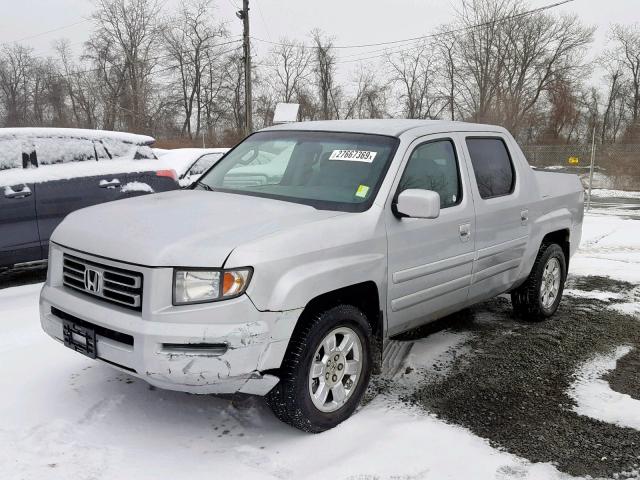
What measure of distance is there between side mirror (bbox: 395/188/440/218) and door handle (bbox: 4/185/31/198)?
4.58 meters

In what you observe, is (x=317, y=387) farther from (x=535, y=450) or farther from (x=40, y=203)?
(x=40, y=203)

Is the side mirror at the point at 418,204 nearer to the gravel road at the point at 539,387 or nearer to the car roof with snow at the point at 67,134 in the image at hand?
the gravel road at the point at 539,387

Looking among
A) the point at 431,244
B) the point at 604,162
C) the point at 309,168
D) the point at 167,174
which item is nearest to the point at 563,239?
the point at 431,244

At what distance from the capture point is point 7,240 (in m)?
6.03

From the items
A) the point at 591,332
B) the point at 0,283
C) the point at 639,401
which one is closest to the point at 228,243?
the point at 639,401

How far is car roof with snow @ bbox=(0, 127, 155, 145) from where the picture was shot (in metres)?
6.39

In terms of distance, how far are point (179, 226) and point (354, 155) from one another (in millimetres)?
1328

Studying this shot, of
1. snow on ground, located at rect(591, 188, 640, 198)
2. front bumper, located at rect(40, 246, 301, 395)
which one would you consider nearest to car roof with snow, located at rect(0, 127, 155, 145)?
front bumper, located at rect(40, 246, 301, 395)

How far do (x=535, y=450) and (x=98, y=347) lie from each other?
7.77ft

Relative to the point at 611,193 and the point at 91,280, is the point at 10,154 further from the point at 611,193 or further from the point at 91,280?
the point at 611,193

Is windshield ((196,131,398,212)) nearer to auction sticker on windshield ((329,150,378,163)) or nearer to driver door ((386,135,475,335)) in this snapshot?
auction sticker on windshield ((329,150,378,163))

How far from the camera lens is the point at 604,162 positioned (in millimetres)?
22641

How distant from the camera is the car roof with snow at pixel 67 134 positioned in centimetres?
639

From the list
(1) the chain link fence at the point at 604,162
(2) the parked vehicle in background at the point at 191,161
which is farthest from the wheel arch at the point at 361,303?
(1) the chain link fence at the point at 604,162
